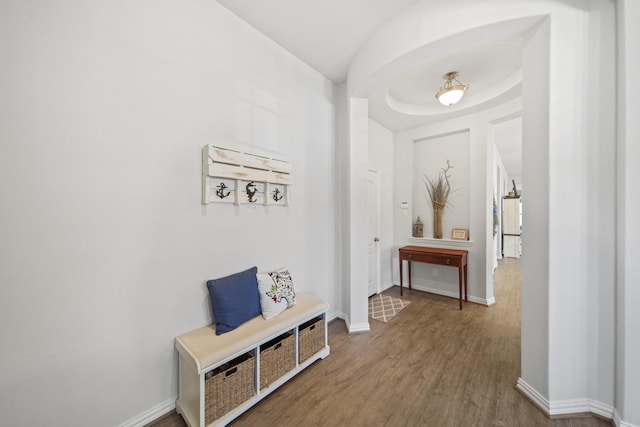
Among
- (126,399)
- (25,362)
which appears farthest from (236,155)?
(126,399)

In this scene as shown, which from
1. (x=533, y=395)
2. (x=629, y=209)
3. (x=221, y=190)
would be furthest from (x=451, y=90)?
(x=533, y=395)

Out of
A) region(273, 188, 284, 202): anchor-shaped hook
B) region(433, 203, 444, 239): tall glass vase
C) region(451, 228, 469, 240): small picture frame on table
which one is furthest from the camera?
region(433, 203, 444, 239): tall glass vase

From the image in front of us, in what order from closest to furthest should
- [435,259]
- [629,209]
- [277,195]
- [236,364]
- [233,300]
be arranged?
[629,209] < [236,364] < [233,300] < [277,195] < [435,259]

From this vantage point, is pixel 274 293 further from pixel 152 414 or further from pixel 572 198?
pixel 572 198

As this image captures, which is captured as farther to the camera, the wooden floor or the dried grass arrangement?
the dried grass arrangement

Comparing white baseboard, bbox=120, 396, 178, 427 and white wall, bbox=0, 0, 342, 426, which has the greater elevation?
white wall, bbox=0, 0, 342, 426

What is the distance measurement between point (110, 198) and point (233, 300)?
101 centimetres

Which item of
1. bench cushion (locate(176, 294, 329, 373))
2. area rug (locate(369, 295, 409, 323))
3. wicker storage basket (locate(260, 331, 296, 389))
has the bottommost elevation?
area rug (locate(369, 295, 409, 323))

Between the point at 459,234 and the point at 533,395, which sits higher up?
the point at 459,234

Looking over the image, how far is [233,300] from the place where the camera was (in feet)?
5.64

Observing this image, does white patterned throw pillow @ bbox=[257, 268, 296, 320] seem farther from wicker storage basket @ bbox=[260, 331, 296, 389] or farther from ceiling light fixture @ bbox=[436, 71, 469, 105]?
ceiling light fixture @ bbox=[436, 71, 469, 105]

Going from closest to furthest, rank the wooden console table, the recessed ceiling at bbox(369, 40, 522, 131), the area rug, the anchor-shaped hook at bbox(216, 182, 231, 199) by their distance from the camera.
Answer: the anchor-shaped hook at bbox(216, 182, 231, 199), the recessed ceiling at bbox(369, 40, 522, 131), the area rug, the wooden console table

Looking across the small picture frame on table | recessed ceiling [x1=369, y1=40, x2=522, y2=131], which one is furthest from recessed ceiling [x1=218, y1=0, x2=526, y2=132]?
the small picture frame on table

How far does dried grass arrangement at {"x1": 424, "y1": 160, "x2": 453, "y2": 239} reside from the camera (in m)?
3.81
